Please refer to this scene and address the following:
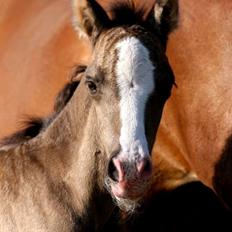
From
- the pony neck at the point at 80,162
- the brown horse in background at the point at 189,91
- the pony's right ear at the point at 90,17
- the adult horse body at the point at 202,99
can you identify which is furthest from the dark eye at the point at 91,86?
the adult horse body at the point at 202,99

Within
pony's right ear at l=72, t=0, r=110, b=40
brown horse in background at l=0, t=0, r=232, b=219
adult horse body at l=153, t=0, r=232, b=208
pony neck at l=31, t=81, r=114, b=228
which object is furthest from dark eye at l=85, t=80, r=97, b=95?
adult horse body at l=153, t=0, r=232, b=208

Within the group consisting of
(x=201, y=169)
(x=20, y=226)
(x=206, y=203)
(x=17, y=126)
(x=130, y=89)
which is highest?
(x=130, y=89)

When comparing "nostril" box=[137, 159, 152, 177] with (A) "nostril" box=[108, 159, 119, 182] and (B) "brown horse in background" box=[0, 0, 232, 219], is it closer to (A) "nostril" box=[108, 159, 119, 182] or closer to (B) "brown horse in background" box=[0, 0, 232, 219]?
(A) "nostril" box=[108, 159, 119, 182]

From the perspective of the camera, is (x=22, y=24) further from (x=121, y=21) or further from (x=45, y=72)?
(x=121, y=21)

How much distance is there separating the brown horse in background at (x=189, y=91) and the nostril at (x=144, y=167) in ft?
3.96

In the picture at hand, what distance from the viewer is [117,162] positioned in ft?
13.1

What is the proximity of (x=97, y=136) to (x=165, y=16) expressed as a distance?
0.72 meters

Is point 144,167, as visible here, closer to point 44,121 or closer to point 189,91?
point 44,121

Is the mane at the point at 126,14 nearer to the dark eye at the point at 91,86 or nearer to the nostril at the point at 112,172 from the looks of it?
the dark eye at the point at 91,86

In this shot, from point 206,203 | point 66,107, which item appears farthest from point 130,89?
point 206,203

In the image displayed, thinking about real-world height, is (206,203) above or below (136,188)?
below

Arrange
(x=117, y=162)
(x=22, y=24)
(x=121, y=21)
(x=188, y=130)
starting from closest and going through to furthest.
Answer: (x=117, y=162) < (x=121, y=21) < (x=188, y=130) < (x=22, y=24)

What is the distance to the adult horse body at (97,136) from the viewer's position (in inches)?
160

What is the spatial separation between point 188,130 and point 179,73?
0.35 meters
